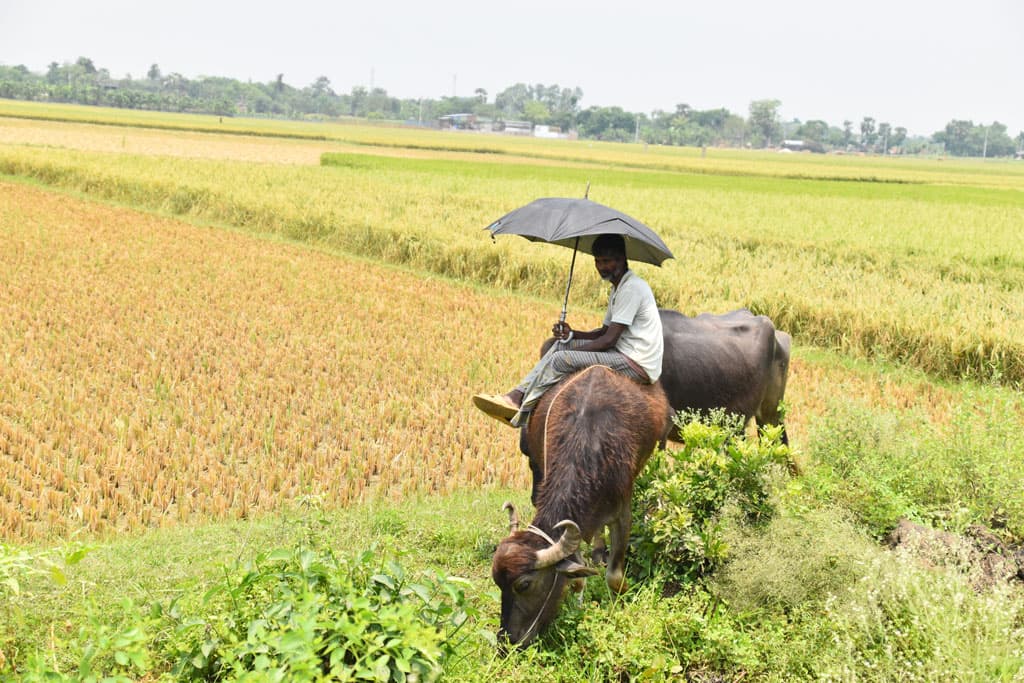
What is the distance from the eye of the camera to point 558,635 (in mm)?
4172

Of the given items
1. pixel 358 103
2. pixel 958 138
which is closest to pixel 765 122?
pixel 958 138

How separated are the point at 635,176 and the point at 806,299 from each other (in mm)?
27700

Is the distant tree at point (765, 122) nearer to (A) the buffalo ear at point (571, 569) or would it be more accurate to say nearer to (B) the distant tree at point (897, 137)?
(B) the distant tree at point (897, 137)

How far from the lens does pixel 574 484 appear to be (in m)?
4.31

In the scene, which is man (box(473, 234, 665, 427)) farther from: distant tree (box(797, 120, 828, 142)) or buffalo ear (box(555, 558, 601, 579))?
distant tree (box(797, 120, 828, 142))

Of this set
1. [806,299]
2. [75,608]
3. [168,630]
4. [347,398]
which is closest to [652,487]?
[168,630]

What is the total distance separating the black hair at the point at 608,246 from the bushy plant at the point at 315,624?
219 cm

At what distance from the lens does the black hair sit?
200 inches

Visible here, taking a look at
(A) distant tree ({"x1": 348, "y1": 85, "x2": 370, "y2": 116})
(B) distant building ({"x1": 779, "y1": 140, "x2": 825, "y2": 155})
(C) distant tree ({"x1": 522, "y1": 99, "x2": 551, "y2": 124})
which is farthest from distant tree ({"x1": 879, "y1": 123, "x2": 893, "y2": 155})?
(A) distant tree ({"x1": 348, "y1": 85, "x2": 370, "y2": 116})

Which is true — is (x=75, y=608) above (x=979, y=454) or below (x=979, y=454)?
below

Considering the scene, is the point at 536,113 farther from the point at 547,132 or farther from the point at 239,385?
the point at 239,385

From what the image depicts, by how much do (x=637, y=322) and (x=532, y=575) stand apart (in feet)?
5.78

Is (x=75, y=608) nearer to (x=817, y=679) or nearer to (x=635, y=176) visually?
(x=817, y=679)

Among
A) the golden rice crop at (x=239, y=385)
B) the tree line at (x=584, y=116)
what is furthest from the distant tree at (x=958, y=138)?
the golden rice crop at (x=239, y=385)
